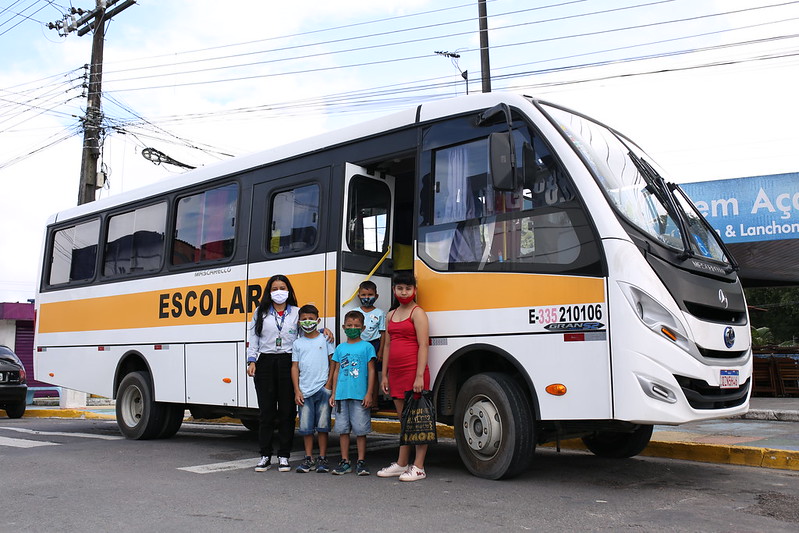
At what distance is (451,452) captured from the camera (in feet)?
27.7

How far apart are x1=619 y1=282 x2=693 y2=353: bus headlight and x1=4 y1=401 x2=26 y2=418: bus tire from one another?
13.5m

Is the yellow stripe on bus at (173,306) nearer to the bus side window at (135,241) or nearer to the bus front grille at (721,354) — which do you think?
the bus side window at (135,241)

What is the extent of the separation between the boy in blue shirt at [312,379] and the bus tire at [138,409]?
11.6ft

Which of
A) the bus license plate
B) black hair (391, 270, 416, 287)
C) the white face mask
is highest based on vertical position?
black hair (391, 270, 416, 287)

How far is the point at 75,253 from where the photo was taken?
38.0 ft

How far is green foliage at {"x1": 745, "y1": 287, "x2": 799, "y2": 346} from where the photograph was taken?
141 feet

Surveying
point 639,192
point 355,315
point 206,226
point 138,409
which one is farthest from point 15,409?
point 639,192

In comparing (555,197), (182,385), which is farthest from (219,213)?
(555,197)

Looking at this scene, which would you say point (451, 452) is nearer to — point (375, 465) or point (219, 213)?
point (375, 465)

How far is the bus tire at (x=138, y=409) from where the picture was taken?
9.84m

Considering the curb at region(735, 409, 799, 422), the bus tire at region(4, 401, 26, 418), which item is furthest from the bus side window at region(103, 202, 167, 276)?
the curb at region(735, 409, 799, 422)

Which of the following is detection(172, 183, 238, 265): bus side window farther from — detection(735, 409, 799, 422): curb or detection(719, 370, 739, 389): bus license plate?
detection(735, 409, 799, 422): curb

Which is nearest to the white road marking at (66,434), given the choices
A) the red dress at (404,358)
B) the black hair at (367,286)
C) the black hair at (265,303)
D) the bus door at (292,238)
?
the bus door at (292,238)

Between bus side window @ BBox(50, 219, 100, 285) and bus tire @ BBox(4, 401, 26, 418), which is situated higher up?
bus side window @ BBox(50, 219, 100, 285)
